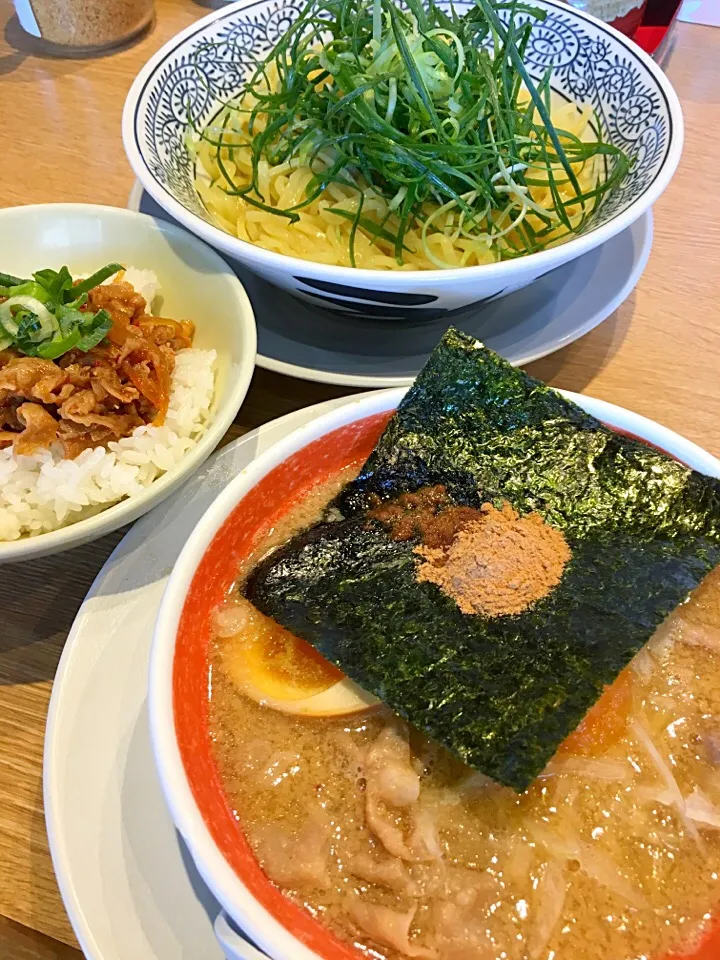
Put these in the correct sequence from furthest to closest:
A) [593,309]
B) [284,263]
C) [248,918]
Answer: [593,309] → [284,263] → [248,918]

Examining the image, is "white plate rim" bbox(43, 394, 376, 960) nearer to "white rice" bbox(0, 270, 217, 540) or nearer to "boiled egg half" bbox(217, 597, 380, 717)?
"white rice" bbox(0, 270, 217, 540)

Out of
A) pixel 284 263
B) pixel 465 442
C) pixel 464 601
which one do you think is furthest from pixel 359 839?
pixel 284 263

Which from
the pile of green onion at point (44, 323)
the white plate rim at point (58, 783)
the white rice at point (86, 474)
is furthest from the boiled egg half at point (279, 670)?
the pile of green onion at point (44, 323)

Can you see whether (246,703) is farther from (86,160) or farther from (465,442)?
(86,160)

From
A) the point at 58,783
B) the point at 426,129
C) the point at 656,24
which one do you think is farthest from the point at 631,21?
the point at 58,783

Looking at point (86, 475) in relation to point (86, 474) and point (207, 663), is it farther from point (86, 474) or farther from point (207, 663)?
point (207, 663)
